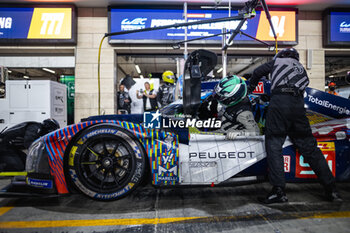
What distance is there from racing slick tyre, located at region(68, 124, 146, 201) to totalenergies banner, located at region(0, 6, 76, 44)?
6.49 metres

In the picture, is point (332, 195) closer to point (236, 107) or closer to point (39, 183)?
point (236, 107)

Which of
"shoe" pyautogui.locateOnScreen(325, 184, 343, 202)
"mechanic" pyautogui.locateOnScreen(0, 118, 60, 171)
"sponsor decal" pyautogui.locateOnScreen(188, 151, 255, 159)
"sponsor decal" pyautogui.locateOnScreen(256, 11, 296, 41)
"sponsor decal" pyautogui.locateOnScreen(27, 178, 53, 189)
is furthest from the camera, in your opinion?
"sponsor decal" pyautogui.locateOnScreen(256, 11, 296, 41)

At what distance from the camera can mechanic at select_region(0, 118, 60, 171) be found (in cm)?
255

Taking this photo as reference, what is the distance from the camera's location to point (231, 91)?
2301mm

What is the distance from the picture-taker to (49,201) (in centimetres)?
228

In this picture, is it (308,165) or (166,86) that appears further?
(166,86)

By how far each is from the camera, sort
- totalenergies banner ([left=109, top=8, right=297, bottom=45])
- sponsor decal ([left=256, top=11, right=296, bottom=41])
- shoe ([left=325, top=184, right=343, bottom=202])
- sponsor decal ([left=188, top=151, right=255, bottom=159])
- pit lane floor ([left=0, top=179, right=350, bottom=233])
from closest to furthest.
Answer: pit lane floor ([left=0, top=179, right=350, bottom=233]), sponsor decal ([left=188, top=151, right=255, bottom=159]), shoe ([left=325, top=184, right=343, bottom=202]), totalenergies banner ([left=109, top=8, right=297, bottom=45]), sponsor decal ([left=256, top=11, right=296, bottom=41])

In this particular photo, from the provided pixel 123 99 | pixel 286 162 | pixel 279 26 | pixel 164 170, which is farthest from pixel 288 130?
pixel 279 26

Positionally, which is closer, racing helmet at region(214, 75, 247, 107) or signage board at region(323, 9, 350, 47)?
racing helmet at region(214, 75, 247, 107)

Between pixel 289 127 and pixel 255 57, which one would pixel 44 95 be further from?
pixel 255 57

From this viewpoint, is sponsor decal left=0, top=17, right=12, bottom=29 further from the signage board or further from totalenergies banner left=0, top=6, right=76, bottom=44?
the signage board

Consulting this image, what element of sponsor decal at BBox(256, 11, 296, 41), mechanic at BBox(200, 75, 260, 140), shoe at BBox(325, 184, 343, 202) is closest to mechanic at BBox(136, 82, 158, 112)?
sponsor decal at BBox(256, 11, 296, 41)

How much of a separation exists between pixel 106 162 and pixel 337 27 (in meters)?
9.25

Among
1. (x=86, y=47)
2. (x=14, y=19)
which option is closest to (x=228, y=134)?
(x=86, y=47)
